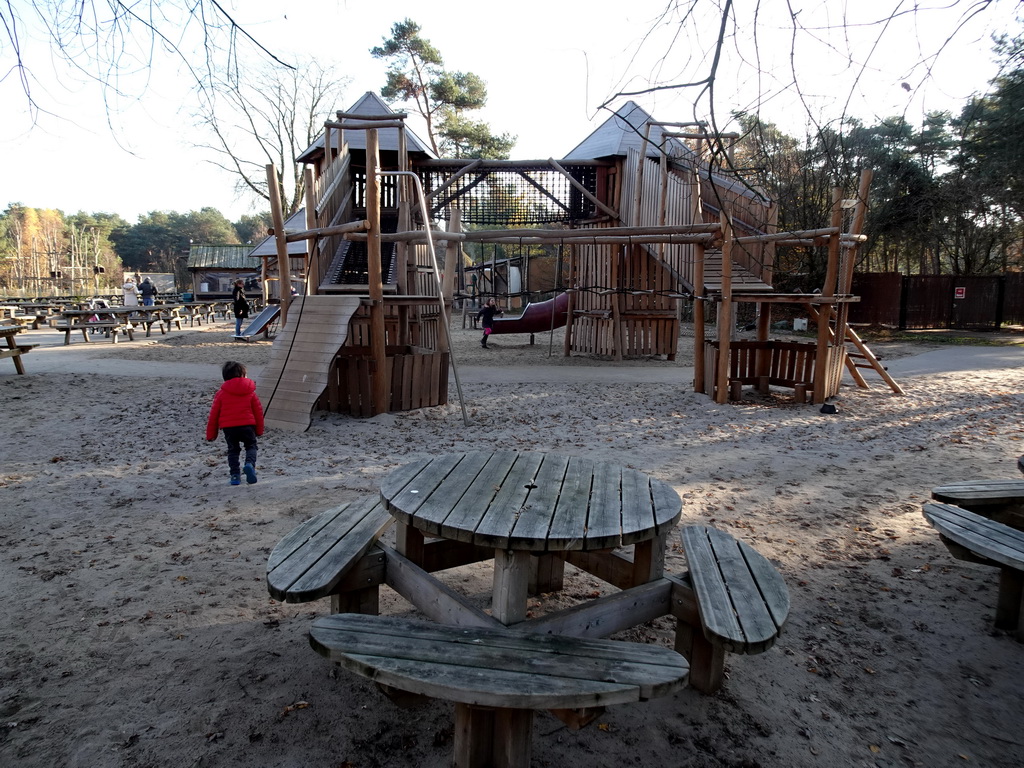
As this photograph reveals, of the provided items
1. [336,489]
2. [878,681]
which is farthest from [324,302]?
[878,681]

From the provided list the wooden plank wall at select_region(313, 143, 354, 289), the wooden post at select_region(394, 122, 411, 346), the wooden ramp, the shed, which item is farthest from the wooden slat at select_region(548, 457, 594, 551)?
the shed

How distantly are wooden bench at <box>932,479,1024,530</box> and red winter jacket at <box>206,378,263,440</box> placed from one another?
5.12m

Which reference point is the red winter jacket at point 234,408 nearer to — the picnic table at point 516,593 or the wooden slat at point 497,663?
the picnic table at point 516,593

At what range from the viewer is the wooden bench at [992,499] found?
12.1 ft

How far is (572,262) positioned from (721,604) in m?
14.5

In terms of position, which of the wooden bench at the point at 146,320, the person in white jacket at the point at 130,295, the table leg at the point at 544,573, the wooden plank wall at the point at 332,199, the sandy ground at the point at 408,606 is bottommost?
the sandy ground at the point at 408,606

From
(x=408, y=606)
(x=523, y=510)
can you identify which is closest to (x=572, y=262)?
(x=408, y=606)

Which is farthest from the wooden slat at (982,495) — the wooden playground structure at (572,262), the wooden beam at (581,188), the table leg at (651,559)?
the wooden beam at (581,188)

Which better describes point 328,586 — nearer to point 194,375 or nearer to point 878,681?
point 878,681

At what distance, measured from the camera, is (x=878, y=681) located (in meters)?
2.85

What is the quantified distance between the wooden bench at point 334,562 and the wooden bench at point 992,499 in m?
3.24

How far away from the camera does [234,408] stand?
5520 mm

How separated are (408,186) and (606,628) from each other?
1276 cm

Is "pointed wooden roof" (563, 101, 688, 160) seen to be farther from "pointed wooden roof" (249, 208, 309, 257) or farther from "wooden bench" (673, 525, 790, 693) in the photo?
"wooden bench" (673, 525, 790, 693)
